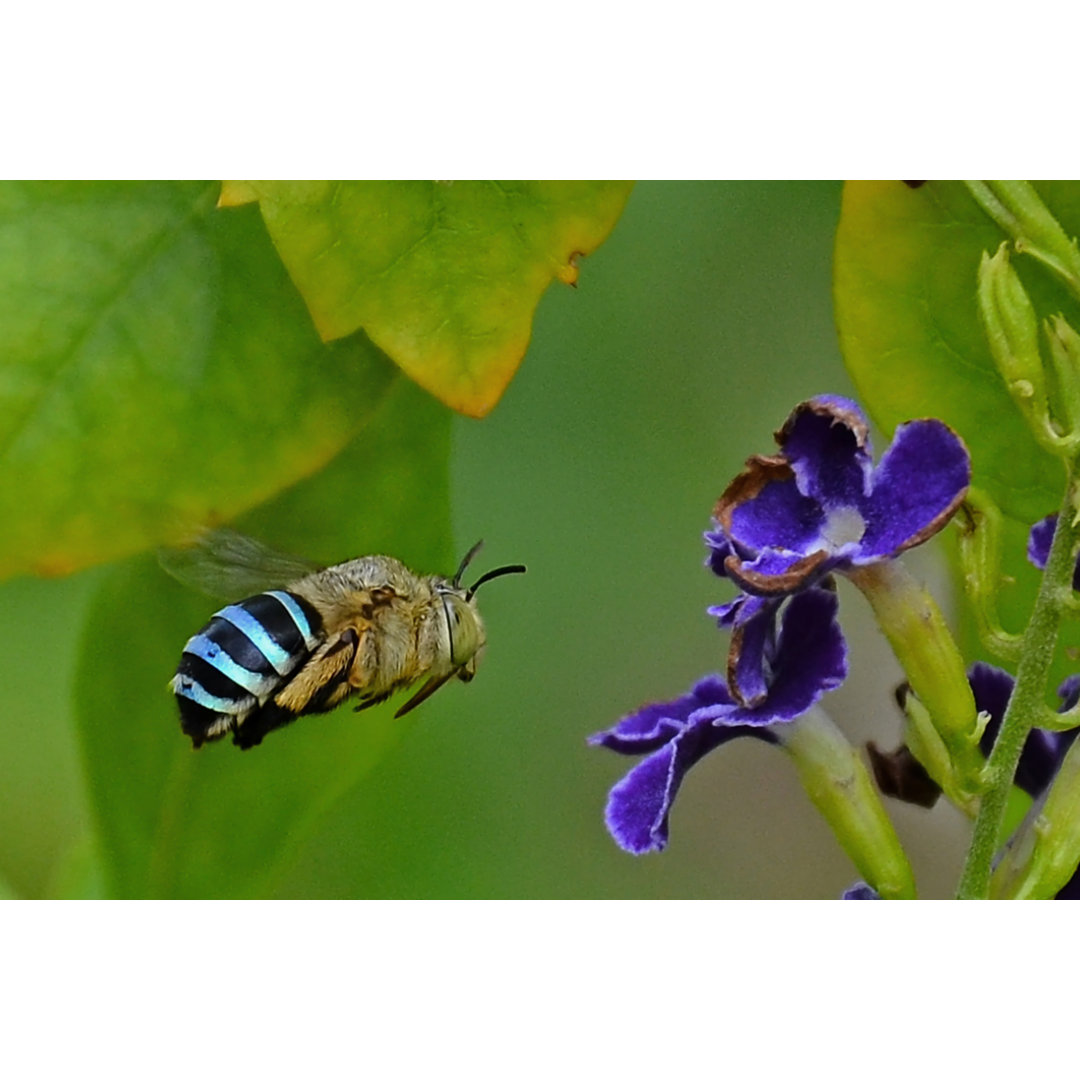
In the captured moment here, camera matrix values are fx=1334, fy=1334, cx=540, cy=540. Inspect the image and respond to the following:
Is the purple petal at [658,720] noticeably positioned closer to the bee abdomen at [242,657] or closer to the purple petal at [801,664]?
the purple petal at [801,664]

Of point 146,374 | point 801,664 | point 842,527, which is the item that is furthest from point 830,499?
point 146,374

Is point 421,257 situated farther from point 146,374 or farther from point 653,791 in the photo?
point 653,791

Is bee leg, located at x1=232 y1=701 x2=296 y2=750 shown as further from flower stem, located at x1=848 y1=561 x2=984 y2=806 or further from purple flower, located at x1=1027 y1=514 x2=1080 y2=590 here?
purple flower, located at x1=1027 y1=514 x2=1080 y2=590

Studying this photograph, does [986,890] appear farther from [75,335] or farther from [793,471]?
[75,335]

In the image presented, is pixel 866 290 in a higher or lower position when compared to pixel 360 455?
higher

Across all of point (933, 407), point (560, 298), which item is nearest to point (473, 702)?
point (560, 298)

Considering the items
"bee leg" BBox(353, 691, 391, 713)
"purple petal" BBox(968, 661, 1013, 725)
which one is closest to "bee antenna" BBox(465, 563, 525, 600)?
"bee leg" BBox(353, 691, 391, 713)
